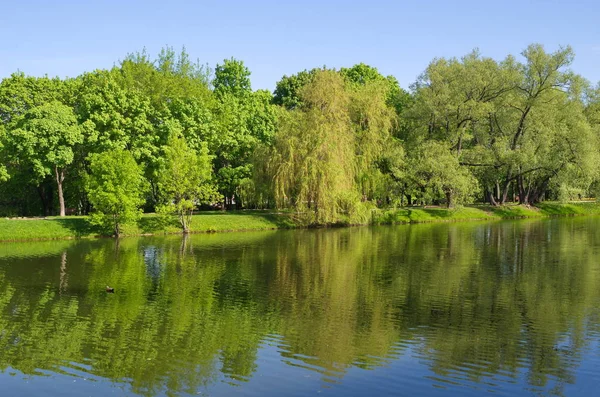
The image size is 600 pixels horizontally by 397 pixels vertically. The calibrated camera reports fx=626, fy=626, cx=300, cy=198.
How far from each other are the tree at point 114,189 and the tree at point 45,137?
379 centimetres

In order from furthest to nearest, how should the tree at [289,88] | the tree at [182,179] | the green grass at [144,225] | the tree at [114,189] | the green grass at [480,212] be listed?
1. the tree at [289,88]
2. the green grass at [480,212]
3. the tree at [182,179]
4. the tree at [114,189]
5. the green grass at [144,225]

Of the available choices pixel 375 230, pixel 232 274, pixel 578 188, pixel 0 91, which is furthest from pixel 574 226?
pixel 0 91

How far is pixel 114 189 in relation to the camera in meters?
55.3

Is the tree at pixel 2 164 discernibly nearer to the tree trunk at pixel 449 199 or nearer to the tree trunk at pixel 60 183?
the tree trunk at pixel 60 183

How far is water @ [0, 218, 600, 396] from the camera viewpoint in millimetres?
17391

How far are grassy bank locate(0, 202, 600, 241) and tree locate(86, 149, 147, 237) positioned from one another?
190 centimetres

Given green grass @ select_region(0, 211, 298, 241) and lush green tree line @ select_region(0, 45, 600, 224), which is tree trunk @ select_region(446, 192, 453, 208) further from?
green grass @ select_region(0, 211, 298, 241)

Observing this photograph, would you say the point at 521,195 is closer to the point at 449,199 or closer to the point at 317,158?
the point at 449,199

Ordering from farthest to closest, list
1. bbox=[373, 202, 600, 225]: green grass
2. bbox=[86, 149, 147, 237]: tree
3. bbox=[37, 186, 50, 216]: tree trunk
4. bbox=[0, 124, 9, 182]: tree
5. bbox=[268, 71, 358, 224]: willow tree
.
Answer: bbox=[373, 202, 600, 225]: green grass
bbox=[37, 186, 50, 216]: tree trunk
bbox=[268, 71, 358, 224]: willow tree
bbox=[0, 124, 9, 182]: tree
bbox=[86, 149, 147, 237]: tree

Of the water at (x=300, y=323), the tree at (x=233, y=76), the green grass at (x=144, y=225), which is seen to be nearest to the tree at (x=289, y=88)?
the tree at (x=233, y=76)

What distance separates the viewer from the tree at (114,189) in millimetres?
55094

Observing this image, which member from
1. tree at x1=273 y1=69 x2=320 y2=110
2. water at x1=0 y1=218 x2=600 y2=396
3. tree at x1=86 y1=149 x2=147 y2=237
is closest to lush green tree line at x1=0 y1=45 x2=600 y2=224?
tree at x1=86 y1=149 x2=147 y2=237

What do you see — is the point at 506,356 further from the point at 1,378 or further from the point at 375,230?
the point at 375,230

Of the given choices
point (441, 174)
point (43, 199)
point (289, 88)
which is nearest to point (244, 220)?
point (43, 199)
